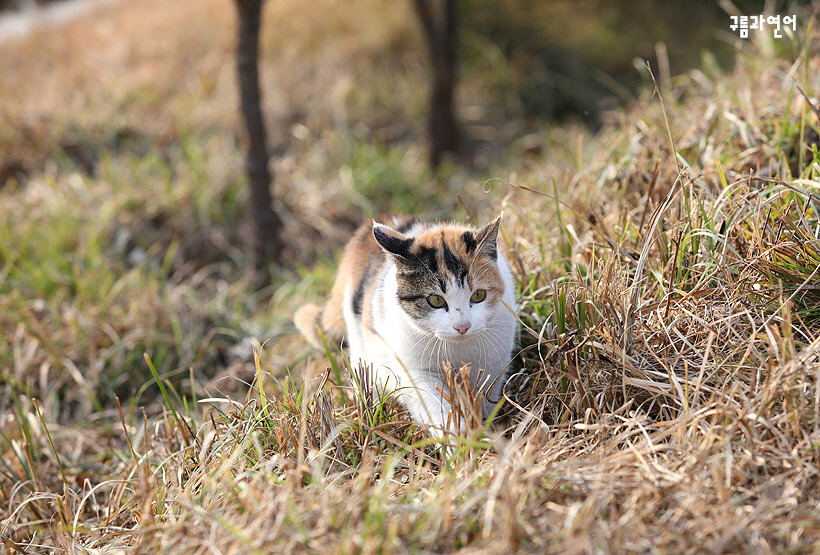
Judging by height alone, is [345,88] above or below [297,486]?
above

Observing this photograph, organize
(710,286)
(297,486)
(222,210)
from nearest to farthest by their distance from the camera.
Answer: (297,486), (710,286), (222,210)

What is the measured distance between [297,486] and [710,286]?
1.78m

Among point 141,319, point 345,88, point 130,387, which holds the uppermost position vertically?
point 345,88

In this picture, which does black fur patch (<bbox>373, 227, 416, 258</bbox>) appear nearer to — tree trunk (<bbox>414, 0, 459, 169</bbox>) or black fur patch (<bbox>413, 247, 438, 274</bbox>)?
black fur patch (<bbox>413, 247, 438, 274</bbox>)

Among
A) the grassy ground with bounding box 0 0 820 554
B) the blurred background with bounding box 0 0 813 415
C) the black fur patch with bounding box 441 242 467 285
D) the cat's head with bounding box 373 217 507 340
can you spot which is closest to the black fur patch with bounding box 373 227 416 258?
the cat's head with bounding box 373 217 507 340

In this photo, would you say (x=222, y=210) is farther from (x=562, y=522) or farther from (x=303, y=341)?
(x=562, y=522)

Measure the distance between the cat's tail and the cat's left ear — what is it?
1.00m

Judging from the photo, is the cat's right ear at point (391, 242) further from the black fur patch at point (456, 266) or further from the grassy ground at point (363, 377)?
the grassy ground at point (363, 377)

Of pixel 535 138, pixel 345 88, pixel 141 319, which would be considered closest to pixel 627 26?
pixel 535 138

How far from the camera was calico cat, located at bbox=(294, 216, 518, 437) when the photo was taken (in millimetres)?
2213

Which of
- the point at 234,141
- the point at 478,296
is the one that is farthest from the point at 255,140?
the point at 478,296

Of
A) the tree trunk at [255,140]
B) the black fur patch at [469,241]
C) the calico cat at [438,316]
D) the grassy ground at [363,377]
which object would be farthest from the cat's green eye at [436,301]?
the tree trunk at [255,140]

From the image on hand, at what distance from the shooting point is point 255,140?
4.28 m

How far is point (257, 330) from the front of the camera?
12.5 ft
